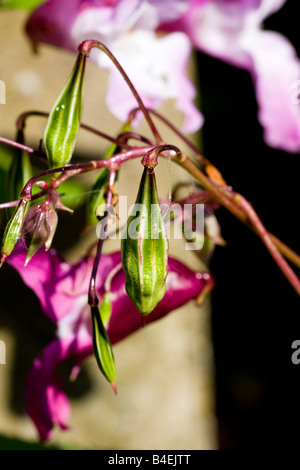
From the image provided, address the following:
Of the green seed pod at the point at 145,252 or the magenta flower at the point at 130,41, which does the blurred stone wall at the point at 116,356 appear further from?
the green seed pod at the point at 145,252

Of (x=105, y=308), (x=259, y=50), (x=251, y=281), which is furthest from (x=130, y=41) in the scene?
(x=251, y=281)

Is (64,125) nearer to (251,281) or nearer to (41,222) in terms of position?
(41,222)

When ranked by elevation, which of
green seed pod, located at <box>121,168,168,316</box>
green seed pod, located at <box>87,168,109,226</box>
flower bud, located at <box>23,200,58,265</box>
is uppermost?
green seed pod, located at <box>87,168,109,226</box>

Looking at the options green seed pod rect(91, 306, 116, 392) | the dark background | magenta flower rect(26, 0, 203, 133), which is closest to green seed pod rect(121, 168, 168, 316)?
green seed pod rect(91, 306, 116, 392)

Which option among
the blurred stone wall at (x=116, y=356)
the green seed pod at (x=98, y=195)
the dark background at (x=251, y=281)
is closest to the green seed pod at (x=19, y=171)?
the green seed pod at (x=98, y=195)

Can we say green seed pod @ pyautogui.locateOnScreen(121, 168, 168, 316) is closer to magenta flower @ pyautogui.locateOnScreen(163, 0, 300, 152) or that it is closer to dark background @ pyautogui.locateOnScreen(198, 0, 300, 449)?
magenta flower @ pyautogui.locateOnScreen(163, 0, 300, 152)
